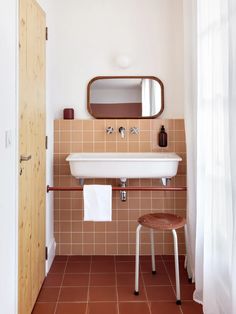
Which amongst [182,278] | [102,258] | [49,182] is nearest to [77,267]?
[102,258]

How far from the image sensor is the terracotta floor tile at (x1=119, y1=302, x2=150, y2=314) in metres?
2.22

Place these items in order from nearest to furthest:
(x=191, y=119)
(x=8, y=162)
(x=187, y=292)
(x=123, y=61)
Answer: (x=8, y=162), (x=187, y=292), (x=191, y=119), (x=123, y=61)

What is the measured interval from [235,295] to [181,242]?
1.54 m

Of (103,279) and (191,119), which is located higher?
(191,119)

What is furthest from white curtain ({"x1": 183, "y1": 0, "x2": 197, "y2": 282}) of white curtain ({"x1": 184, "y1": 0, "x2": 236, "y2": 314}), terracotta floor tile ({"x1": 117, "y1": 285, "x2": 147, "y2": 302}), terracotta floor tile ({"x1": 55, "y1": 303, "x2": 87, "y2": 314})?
terracotta floor tile ({"x1": 55, "y1": 303, "x2": 87, "y2": 314})

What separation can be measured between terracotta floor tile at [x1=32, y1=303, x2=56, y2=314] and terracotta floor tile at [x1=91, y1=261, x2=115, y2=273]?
0.60 meters

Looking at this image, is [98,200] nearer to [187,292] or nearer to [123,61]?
[187,292]

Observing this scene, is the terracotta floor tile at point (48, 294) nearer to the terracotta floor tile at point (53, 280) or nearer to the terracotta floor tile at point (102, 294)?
the terracotta floor tile at point (53, 280)

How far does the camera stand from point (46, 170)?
2762 millimetres

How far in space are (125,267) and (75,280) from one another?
473mm

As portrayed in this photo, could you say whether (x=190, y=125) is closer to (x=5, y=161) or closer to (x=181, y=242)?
(x=181, y=242)

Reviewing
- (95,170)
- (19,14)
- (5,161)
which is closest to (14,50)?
(19,14)

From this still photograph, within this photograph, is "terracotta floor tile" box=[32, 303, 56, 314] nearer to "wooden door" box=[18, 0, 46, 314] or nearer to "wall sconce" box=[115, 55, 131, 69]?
"wooden door" box=[18, 0, 46, 314]

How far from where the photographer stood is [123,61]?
3.10 metres
